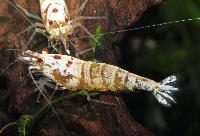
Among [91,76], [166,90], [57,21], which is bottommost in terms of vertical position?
[166,90]

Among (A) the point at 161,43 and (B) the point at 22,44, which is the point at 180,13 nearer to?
(A) the point at 161,43

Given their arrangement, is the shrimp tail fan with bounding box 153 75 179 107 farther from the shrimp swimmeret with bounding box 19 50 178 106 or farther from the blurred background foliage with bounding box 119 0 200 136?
the blurred background foliage with bounding box 119 0 200 136

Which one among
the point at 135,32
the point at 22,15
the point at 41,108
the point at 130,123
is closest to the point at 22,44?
the point at 22,15

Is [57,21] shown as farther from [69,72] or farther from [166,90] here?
[166,90]

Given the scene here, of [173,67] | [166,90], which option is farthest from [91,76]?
[173,67]

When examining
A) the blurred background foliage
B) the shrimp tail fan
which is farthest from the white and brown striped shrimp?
the blurred background foliage

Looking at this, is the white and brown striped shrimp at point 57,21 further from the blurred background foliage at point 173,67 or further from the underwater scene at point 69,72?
the blurred background foliage at point 173,67
